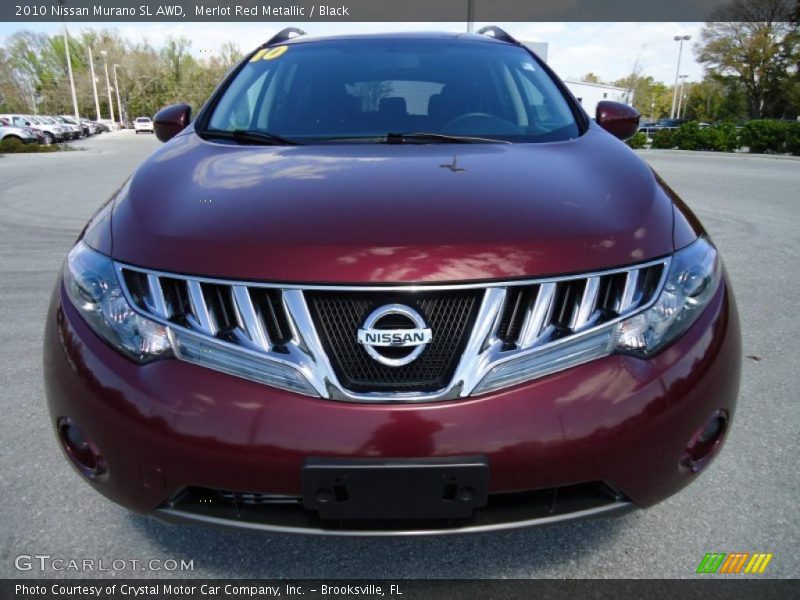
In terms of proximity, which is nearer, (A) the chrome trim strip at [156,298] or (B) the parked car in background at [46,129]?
(A) the chrome trim strip at [156,298]

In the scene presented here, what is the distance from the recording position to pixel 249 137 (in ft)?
7.47

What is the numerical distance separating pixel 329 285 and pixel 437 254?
0.26 m

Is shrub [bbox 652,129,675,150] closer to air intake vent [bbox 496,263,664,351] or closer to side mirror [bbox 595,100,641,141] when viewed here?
side mirror [bbox 595,100,641,141]

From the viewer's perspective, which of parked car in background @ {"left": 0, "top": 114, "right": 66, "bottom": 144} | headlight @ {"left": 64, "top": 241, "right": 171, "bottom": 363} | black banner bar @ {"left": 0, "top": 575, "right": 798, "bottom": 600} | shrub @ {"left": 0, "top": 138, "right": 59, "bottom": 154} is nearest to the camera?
headlight @ {"left": 64, "top": 241, "right": 171, "bottom": 363}

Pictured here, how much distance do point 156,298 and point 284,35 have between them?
2.33m

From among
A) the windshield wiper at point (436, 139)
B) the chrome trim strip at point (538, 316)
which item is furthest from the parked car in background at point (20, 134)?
the chrome trim strip at point (538, 316)

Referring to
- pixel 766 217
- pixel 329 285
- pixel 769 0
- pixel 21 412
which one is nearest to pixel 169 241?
pixel 329 285

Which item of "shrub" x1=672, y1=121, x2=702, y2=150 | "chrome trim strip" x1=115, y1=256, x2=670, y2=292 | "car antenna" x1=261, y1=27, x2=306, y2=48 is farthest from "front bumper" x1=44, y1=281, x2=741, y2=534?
"shrub" x1=672, y1=121, x2=702, y2=150

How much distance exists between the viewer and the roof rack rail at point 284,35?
3166mm

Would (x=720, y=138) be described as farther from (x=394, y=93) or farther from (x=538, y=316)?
(x=538, y=316)

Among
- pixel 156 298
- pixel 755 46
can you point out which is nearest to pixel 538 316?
pixel 156 298

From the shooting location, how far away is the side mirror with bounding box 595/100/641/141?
283 cm
